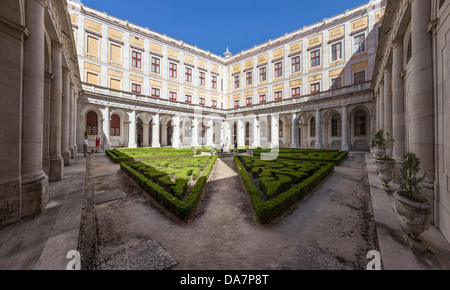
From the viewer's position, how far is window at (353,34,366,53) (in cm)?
2317

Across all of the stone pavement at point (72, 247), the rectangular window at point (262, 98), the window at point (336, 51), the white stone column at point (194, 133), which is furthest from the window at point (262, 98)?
the stone pavement at point (72, 247)

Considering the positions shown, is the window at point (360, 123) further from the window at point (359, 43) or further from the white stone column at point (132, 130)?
the white stone column at point (132, 130)

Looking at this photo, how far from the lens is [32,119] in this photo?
462 cm

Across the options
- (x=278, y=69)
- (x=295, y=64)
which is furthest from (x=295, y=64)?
(x=278, y=69)

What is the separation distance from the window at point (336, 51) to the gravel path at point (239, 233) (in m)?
26.4

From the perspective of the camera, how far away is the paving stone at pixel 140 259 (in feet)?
9.12

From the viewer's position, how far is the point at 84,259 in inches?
115

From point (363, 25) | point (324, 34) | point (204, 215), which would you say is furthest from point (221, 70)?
point (204, 215)

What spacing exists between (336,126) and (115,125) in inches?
1323

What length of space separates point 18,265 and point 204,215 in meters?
3.29

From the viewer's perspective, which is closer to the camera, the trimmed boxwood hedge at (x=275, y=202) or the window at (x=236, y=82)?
the trimmed boxwood hedge at (x=275, y=202)

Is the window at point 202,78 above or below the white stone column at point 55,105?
above

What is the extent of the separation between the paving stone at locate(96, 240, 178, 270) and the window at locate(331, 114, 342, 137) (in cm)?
2854
